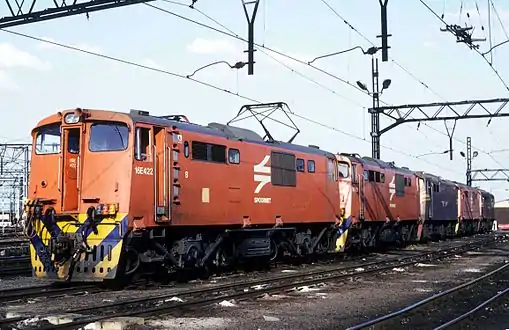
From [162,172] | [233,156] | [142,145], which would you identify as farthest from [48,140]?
[233,156]

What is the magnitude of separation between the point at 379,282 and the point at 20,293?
8.67m

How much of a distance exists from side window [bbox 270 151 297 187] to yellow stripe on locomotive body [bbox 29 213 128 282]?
→ 669cm

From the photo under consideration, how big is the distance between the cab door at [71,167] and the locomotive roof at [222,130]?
4.72ft

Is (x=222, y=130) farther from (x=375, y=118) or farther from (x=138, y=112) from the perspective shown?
(x=375, y=118)

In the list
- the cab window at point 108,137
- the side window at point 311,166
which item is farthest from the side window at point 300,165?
the cab window at point 108,137

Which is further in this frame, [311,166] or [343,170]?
[343,170]

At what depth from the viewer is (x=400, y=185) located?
3000cm

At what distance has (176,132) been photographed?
47.0 ft

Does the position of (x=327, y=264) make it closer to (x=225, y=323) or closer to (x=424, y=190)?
(x=225, y=323)

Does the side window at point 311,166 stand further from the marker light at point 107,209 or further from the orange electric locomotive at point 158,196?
the marker light at point 107,209

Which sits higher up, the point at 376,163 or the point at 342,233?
the point at 376,163

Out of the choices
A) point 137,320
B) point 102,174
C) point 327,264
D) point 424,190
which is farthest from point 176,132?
point 424,190

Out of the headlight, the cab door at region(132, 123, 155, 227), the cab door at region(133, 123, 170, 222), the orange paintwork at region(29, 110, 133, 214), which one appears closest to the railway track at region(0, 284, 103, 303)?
the orange paintwork at region(29, 110, 133, 214)

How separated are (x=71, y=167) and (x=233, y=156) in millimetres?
4478
